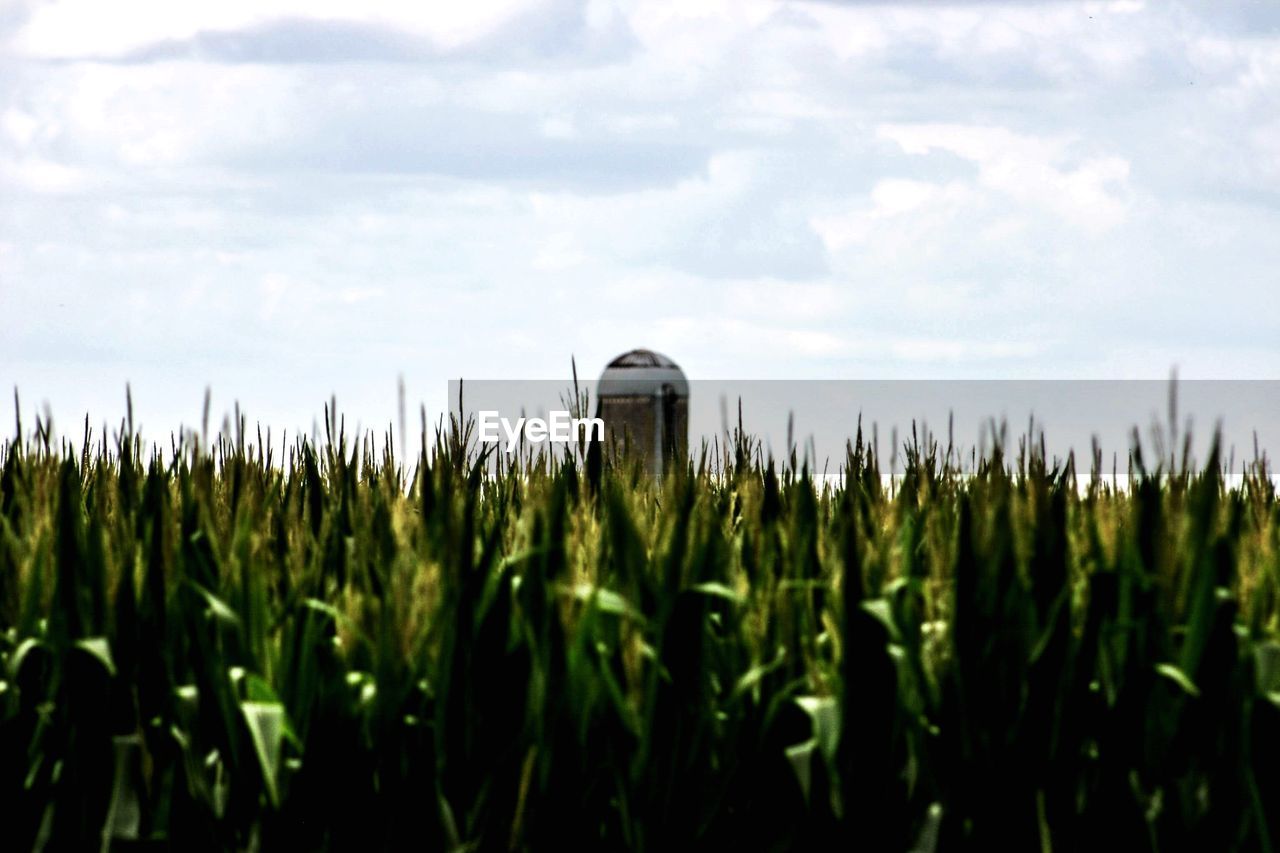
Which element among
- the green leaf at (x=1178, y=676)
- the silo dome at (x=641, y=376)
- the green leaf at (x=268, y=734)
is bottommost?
the green leaf at (x=268, y=734)

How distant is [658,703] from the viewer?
347 cm

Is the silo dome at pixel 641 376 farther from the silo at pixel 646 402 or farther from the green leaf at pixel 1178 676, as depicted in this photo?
the green leaf at pixel 1178 676

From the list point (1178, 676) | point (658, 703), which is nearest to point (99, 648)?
point (658, 703)

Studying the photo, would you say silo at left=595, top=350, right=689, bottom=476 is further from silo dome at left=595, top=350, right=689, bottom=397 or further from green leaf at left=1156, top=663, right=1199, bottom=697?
green leaf at left=1156, top=663, right=1199, bottom=697

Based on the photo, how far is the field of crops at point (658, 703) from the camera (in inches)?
137

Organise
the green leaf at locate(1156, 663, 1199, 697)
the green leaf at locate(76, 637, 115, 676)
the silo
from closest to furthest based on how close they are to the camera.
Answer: the green leaf at locate(1156, 663, 1199, 697) → the green leaf at locate(76, 637, 115, 676) → the silo

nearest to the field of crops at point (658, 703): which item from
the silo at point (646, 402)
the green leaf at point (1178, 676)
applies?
the green leaf at point (1178, 676)

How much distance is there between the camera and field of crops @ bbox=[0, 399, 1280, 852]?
11.4 feet

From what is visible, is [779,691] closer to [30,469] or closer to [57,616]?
[57,616]

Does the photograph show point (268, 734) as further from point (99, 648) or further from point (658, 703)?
point (658, 703)

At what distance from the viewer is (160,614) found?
3.81 meters

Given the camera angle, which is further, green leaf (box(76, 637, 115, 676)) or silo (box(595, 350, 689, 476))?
silo (box(595, 350, 689, 476))

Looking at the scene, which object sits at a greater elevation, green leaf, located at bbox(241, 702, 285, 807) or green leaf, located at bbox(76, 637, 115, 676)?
green leaf, located at bbox(76, 637, 115, 676)

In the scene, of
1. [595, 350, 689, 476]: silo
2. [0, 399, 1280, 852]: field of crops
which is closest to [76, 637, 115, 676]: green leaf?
[0, 399, 1280, 852]: field of crops
